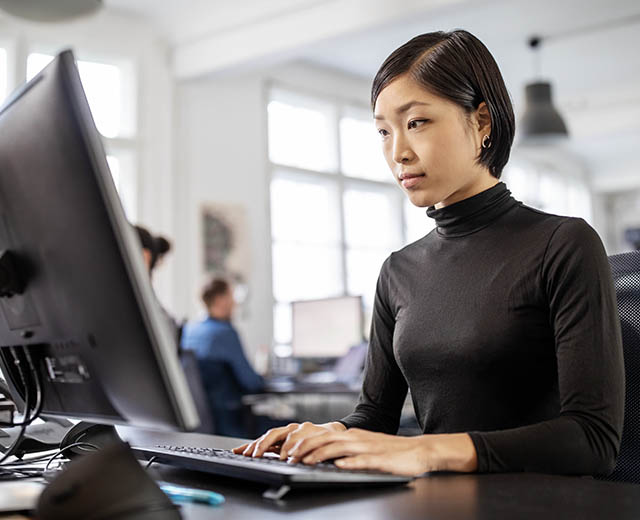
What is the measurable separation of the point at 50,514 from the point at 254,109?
6.58 metres

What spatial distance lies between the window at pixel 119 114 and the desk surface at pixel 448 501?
17.5 feet

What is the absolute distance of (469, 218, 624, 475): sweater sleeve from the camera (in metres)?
0.98

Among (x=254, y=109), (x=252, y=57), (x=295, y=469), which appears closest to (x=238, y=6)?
(x=252, y=57)

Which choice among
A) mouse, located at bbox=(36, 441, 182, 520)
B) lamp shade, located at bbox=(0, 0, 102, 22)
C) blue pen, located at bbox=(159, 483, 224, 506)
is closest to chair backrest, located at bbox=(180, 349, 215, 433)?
lamp shade, located at bbox=(0, 0, 102, 22)

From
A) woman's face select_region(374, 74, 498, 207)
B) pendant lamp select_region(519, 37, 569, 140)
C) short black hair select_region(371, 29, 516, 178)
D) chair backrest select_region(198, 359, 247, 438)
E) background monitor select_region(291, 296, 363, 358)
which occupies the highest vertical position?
pendant lamp select_region(519, 37, 569, 140)

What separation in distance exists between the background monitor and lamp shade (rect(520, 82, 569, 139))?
2220 mm

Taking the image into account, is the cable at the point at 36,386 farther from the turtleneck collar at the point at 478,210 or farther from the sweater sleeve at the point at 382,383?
the turtleneck collar at the point at 478,210

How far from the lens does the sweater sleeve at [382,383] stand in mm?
1314

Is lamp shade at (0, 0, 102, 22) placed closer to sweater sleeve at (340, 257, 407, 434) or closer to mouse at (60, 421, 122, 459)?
sweater sleeve at (340, 257, 407, 434)

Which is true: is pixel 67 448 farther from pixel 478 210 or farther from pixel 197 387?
pixel 197 387

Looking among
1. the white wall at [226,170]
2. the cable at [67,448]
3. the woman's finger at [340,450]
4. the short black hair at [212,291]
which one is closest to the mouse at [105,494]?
the woman's finger at [340,450]

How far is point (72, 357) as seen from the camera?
82cm

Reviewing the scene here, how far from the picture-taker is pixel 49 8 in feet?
9.98

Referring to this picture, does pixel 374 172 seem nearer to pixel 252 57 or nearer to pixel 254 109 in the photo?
pixel 254 109
